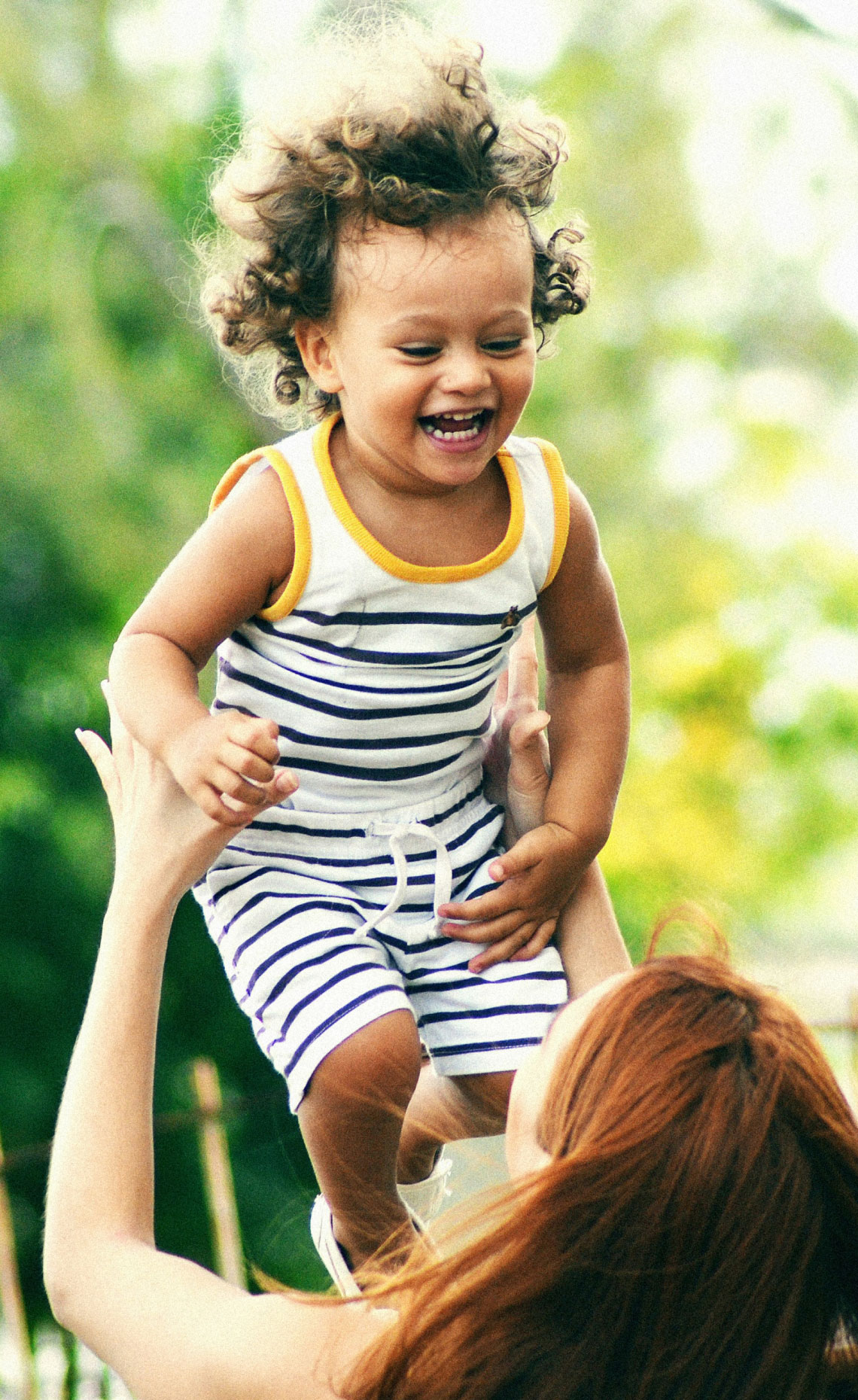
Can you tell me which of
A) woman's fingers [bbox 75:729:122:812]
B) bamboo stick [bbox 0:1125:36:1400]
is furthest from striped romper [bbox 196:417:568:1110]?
bamboo stick [bbox 0:1125:36:1400]

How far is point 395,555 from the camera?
118 cm

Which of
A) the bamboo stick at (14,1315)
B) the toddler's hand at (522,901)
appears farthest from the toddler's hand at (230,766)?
the bamboo stick at (14,1315)

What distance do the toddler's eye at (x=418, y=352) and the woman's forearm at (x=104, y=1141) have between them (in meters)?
0.50

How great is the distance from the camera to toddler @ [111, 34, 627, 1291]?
112cm

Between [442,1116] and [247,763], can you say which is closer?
[247,763]

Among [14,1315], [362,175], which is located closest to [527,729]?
[362,175]

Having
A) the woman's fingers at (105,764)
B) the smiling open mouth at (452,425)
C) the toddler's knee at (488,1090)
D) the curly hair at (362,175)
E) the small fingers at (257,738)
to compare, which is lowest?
the toddler's knee at (488,1090)

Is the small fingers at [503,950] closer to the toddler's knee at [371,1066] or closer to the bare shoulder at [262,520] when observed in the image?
the toddler's knee at [371,1066]

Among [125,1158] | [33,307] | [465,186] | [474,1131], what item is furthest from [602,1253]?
[33,307]

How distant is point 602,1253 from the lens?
2.89 feet

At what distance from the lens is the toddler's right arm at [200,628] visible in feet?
3.52

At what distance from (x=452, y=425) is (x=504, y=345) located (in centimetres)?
8

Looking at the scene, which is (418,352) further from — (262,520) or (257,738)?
(257,738)

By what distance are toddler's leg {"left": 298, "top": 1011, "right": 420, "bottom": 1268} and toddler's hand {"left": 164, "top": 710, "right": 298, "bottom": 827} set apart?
0.67ft
